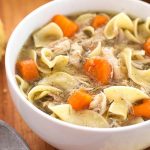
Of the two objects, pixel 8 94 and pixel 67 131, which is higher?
pixel 67 131

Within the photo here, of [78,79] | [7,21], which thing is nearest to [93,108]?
[78,79]

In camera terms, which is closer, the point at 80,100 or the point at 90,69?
the point at 80,100

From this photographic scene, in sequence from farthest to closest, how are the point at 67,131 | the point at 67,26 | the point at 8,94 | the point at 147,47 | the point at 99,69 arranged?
the point at 8,94, the point at 67,26, the point at 147,47, the point at 99,69, the point at 67,131

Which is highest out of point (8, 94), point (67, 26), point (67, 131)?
point (67, 26)

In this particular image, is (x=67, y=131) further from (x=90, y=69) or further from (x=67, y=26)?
(x=67, y=26)

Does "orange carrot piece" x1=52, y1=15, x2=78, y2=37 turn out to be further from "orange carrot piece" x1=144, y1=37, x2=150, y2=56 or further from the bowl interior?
"orange carrot piece" x1=144, y1=37, x2=150, y2=56

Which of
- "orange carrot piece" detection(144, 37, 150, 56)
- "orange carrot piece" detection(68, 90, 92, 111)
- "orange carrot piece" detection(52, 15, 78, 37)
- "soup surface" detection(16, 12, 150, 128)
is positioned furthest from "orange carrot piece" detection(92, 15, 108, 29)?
"orange carrot piece" detection(68, 90, 92, 111)

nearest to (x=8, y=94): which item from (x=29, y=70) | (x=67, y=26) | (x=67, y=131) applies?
(x=29, y=70)

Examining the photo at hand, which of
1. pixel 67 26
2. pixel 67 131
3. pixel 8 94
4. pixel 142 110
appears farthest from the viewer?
pixel 8 94
